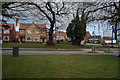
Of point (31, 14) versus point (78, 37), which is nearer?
point (31, 14)

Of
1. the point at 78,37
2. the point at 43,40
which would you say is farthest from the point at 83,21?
the point at 43,40

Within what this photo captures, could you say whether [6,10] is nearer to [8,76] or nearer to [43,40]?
[8,76]

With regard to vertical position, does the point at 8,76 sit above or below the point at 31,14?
below

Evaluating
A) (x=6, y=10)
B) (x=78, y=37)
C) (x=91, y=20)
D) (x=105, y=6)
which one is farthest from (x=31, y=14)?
(x=78, y=37)

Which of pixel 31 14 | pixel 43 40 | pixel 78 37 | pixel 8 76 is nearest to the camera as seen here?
pixel 8 76

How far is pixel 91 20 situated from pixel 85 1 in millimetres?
1948

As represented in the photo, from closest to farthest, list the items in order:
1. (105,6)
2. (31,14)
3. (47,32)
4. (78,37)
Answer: (31,14)
(105,6)
(47,32)
(78,37)

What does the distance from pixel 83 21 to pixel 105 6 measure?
226 centimetres

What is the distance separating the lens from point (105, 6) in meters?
10.7

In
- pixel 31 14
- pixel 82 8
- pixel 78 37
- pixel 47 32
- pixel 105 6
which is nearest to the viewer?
pixel 31 14

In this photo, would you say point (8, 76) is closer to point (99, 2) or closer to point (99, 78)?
point (99, 78)

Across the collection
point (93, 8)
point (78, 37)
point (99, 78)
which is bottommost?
point (99, 78)

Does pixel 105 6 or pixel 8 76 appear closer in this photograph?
pixel 8 76

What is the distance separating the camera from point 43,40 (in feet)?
145
